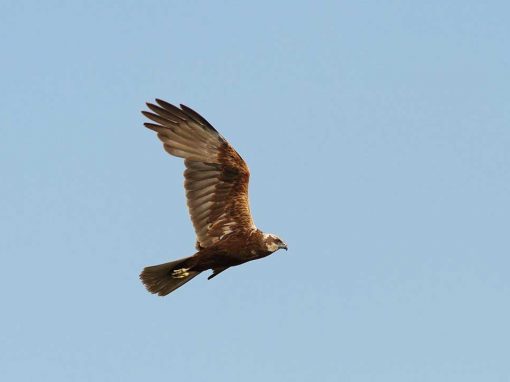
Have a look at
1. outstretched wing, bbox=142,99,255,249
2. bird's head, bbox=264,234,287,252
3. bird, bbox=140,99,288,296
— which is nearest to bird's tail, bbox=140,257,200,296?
bird, bbox=140,99,288,296

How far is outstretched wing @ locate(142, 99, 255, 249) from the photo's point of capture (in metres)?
14.1

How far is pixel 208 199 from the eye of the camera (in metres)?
14.3

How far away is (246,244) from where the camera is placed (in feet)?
46.0

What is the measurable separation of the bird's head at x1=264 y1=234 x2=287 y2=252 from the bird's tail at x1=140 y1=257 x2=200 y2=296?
4.12ft

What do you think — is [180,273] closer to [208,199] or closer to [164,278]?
[164,278]

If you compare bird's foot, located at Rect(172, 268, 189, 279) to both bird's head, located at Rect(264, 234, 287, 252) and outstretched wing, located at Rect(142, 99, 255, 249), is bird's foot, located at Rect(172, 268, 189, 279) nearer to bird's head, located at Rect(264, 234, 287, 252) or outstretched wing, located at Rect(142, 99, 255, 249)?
outstretched wing, located at Rect(142, 99, 255, 249)

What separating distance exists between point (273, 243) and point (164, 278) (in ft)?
6.18

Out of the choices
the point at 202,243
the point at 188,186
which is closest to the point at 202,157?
the point at 188,186

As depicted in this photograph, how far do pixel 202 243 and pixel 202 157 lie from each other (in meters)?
1.41

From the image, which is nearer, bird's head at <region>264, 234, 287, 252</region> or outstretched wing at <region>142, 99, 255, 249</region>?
bird's head at <region>264, 234, 287, 252</region>

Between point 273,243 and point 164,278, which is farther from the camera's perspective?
point 164,278

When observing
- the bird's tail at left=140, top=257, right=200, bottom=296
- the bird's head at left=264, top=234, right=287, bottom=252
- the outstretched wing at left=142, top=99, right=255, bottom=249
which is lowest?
the bird's tail at left=140, top=257, right=200, bottom=296

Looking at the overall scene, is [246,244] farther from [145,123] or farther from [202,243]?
[145,123]

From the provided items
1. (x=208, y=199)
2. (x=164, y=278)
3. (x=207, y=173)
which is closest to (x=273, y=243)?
(x=208, y=199)
